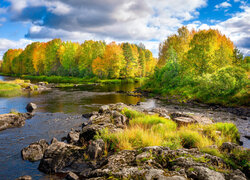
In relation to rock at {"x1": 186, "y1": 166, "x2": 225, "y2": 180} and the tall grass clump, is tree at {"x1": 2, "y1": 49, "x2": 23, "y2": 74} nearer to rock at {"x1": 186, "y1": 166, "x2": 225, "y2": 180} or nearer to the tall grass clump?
the tall grass clump

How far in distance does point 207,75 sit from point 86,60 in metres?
55.2

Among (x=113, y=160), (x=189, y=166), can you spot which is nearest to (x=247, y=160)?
(x=189, y=166)

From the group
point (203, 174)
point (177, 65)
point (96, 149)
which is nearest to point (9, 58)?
point (177, 65)

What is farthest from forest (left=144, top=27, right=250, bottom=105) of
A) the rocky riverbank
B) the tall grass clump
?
the rocky riverbank

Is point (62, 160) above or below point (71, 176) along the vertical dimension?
above

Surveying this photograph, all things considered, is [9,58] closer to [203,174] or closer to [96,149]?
[96,149]

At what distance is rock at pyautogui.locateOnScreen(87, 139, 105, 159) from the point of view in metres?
9.06

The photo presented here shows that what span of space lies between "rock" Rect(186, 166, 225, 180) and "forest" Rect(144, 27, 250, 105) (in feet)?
73.5

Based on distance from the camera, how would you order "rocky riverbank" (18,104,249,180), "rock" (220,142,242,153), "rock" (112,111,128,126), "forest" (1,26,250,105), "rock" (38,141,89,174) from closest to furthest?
1. "rocky riverbank" (18,104,249,180)
2. "rock" (220,142,242,153)
3. "rock" (38,141,89,174)
4. "rock" (112,111,128,126)
5. "forest" (1,26,250,105)

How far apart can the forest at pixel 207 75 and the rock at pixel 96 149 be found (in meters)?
22.6

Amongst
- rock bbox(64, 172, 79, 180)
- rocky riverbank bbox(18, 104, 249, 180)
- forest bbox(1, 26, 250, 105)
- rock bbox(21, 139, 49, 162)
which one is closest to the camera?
rocky riverbank bbox(18, 104, 249, 180)

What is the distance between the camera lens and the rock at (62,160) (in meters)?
8.70

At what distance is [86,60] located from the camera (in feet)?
246

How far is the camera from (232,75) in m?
27.0
